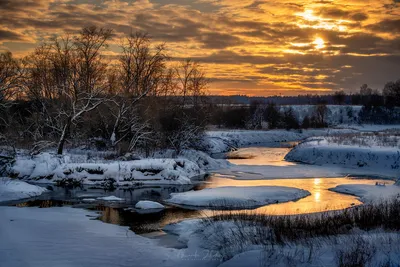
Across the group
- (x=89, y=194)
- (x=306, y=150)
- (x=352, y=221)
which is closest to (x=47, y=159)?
(x=89, y=194)

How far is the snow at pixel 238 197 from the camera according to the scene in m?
18.5

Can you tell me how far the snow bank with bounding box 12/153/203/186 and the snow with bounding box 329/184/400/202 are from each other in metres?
9.69

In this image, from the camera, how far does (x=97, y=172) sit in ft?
83.6

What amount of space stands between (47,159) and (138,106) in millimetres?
12308

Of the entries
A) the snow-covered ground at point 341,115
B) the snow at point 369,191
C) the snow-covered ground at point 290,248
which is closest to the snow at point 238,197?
the snow at point 369,191

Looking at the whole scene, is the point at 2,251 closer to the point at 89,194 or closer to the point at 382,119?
the point at 89,194

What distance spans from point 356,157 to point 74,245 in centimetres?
2990

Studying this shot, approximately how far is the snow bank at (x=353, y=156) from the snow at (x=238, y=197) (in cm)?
1370

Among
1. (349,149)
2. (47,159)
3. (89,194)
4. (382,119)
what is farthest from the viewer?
(382,119)

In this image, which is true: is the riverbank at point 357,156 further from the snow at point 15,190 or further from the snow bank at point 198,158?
the snow at point 15,190

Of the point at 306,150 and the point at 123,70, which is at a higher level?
the point at 123,70

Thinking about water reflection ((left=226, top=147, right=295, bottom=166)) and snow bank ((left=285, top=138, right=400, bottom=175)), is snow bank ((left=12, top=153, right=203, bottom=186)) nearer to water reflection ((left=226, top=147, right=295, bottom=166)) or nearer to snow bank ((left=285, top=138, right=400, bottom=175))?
water reflection ((left=226, top=147, right=295, bottom=166))

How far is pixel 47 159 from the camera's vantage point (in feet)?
86.1

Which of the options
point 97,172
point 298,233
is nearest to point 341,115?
point 97,172
